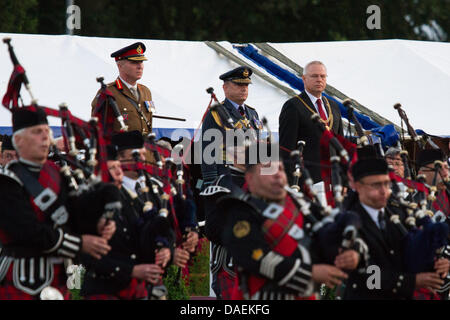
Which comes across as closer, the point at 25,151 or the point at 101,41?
the point at 25,151

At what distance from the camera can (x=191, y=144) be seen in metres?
10.3

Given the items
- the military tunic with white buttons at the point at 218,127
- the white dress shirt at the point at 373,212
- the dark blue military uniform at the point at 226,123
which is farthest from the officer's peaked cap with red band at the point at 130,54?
the white dress shirt at the point at 373,212

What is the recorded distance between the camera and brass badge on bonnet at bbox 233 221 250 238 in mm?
5562

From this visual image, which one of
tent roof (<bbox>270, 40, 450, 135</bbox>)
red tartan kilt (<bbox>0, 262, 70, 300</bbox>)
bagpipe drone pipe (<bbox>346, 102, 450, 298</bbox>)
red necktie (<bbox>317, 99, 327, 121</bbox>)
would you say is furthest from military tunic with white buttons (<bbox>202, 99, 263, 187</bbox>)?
tent roof (<bbox>270, 40, 450, 135</bbox>)

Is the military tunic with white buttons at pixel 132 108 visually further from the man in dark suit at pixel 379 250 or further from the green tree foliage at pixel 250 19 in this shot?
the green tree foliage at pixel 250 19

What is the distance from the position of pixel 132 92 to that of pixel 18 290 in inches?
134

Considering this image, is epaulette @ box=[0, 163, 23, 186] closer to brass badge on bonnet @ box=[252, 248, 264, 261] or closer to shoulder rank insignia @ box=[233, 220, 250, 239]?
shoulder rank insignia @ box=[233, 220, 250, 239]

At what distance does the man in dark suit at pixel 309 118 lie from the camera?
858 centimetres

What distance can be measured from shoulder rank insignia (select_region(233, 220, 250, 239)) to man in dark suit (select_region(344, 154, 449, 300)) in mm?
892

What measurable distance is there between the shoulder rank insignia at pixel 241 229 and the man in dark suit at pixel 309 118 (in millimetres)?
2721

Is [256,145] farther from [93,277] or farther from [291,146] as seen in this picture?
[291,146]

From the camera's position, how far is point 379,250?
20.1ft

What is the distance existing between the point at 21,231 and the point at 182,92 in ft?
20.7
